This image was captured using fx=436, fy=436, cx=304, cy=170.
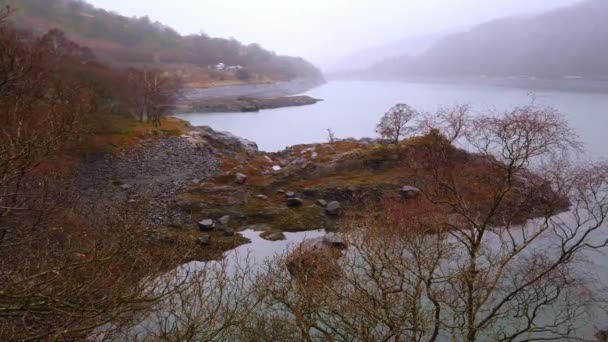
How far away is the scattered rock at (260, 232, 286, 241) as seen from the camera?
95.8 feet

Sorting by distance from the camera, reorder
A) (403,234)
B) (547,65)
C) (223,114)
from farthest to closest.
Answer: (547,65), (223,114), (403,234)

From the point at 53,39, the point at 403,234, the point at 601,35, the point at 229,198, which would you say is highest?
the point at 601,35

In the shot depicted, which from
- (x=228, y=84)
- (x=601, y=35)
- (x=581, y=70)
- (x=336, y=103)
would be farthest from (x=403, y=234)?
(x=601, y=35)

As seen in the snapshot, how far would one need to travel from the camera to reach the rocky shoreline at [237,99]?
4101 inches

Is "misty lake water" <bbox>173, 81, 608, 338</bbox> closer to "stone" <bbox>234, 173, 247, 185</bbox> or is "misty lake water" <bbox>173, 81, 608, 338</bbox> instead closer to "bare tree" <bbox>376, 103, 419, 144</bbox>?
"stone" <bbox>234, 173, 247, 185</bbox>

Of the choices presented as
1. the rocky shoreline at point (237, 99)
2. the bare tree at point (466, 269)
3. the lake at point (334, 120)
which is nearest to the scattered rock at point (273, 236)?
the bare tree at point (466, 269)

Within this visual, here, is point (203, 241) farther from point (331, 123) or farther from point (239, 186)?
point (331, 123)

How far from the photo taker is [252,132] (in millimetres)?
74875

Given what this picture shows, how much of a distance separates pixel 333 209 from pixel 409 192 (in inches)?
253

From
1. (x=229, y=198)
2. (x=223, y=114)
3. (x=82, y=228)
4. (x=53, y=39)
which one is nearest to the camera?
(x=82, y=228)

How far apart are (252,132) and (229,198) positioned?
41.6m

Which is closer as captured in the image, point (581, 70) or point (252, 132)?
point (252, 132)

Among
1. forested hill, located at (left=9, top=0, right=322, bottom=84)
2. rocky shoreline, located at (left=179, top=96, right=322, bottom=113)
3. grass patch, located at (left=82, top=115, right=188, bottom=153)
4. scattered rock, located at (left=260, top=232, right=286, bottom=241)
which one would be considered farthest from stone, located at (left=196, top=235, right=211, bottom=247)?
forested hill, located at (left=9, top=0, right=322, bottom=84)

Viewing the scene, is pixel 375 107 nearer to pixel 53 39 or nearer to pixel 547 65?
pixel 53 39
